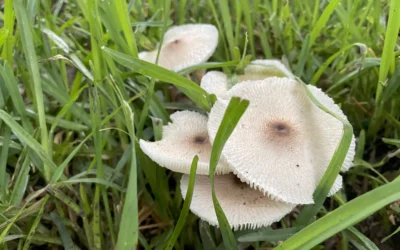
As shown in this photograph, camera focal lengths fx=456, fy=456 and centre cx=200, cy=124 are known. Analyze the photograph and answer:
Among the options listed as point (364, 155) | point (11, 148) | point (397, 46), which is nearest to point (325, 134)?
point (364, 155)

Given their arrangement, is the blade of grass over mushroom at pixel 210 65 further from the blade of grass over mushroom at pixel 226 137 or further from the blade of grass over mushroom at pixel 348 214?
the blade of grass over mushroom at pixel 348 214

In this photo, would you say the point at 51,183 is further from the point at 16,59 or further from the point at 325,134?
the point at 325,134

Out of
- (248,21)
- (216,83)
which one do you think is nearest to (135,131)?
(216,83)

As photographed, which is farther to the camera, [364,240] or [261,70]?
[261,70]

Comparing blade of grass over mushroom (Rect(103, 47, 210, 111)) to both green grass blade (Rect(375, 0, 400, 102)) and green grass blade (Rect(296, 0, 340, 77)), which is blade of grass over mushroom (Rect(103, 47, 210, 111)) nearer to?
green grass blade (Rect(296, 0, 340, 77))

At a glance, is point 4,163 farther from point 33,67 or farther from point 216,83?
point 216,83

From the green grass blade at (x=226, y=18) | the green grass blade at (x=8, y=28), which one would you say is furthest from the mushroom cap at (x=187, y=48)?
the green grass blade at (x=8, y=28)
